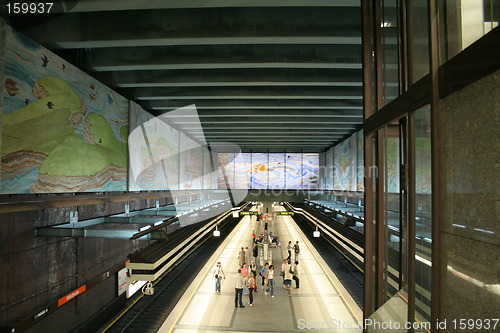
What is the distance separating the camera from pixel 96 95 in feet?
31.1

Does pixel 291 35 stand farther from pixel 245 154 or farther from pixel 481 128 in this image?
pixel 245 154

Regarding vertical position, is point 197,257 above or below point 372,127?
below

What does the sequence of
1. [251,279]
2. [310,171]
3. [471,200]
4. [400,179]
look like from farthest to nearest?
[310,171], [251,279], [400,179], [471,200]

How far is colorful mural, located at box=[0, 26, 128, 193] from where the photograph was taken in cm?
611

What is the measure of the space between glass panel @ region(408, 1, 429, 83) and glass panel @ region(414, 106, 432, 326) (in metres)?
0.41

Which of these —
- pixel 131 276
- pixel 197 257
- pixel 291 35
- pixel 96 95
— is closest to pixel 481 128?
pixel 291 35

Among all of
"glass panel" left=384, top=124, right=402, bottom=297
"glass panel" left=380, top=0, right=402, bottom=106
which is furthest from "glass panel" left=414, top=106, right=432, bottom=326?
"glass panel" left=380, top=0, right=402, bottom=106

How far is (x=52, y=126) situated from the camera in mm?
7363

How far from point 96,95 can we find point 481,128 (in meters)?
10.2

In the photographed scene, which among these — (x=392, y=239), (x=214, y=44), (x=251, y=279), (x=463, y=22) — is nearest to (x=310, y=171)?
(x=251, y=279)

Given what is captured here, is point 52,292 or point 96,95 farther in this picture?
point 96,95

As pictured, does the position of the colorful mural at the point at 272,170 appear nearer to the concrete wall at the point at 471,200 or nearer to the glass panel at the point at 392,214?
the glass panel at the point at 392,214

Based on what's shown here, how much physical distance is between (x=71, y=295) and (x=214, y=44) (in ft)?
25.8

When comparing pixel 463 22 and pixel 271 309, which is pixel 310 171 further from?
pixel 463 22
